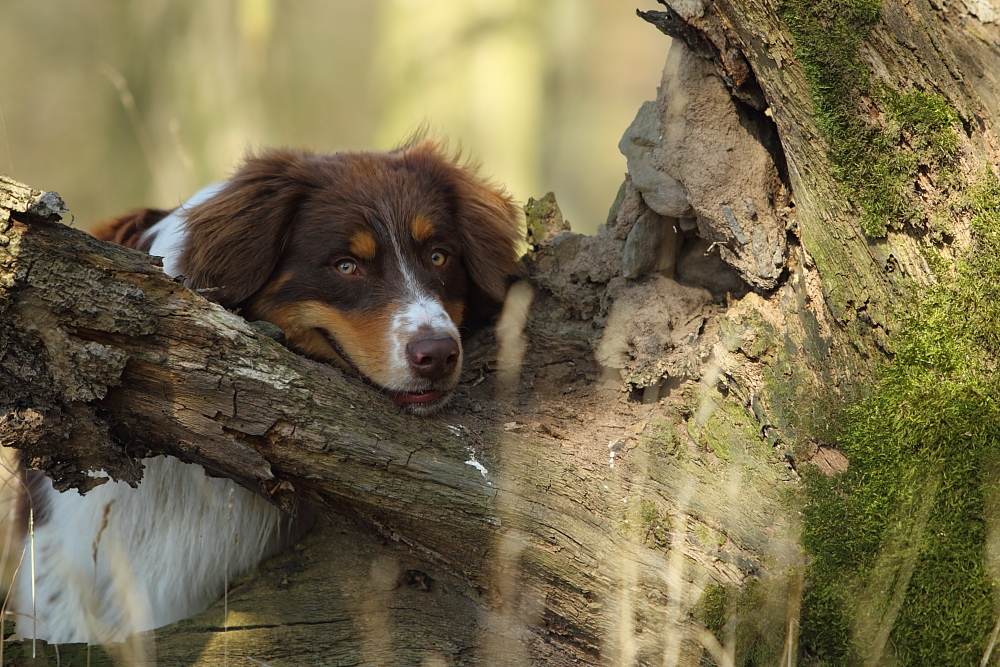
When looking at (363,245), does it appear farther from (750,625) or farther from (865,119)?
(750,625)

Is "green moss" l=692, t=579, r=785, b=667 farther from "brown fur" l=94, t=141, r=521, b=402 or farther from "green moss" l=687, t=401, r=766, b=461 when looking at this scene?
"brown fur" l=94, t=141, r=521, b=402

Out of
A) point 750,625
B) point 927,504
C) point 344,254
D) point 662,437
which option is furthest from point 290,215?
point 927,504

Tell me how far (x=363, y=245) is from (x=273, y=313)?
1.68ft

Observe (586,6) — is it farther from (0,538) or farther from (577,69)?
(0,538)

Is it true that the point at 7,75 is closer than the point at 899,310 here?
No

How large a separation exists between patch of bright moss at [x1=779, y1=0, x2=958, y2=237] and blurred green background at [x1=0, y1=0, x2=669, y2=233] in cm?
439

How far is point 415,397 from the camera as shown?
322 cm

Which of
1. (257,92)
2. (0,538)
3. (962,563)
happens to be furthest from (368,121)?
(962,563)

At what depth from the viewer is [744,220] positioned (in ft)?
9.86

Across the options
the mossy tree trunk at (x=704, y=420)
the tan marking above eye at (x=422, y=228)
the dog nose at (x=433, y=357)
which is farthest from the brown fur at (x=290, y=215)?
the mossy tree trunk at (x=704, y=420)

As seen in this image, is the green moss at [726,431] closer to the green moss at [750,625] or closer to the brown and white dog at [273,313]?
the green moss at [750,625]

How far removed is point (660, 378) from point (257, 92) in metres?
8.38

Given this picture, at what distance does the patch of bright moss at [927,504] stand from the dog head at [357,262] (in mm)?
1568

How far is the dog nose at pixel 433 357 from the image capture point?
3225mm
